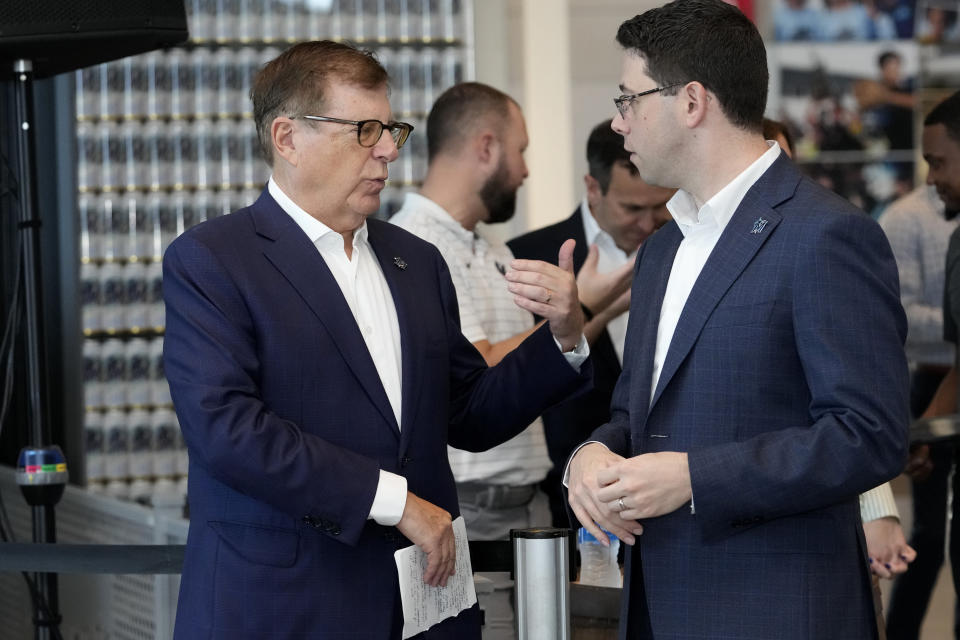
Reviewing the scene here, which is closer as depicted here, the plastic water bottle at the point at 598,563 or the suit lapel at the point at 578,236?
the plastic water bottle at the point at 598,563

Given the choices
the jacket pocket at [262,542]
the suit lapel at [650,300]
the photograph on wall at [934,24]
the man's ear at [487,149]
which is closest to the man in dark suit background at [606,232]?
the man's ear at [487,149]

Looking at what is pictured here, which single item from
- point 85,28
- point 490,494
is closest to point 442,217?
point 490,494

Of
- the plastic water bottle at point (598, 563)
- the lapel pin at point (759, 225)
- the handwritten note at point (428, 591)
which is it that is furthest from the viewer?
the plastic water bottle at point (598, 563)

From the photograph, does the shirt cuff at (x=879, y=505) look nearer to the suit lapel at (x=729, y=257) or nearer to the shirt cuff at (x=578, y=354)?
the shirt cuff at (x=578, y=354)

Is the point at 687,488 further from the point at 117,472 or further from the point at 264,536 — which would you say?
the point at 117,472

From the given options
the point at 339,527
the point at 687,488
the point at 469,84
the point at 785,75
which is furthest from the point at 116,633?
the point at 785,75

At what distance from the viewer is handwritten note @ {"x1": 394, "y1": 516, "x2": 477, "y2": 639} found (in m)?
1.96

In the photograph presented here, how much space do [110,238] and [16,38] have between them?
6.93 ft

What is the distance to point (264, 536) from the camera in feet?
6.28

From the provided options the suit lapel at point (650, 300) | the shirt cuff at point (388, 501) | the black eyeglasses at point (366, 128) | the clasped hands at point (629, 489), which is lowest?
the shirt cuff at point (388, 501)

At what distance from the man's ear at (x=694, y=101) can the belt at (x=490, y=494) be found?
5.63 ft

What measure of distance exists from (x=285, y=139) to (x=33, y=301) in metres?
1.29

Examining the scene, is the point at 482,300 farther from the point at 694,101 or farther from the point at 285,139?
the point at 694,101

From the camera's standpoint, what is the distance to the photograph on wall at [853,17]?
903 centimetres
